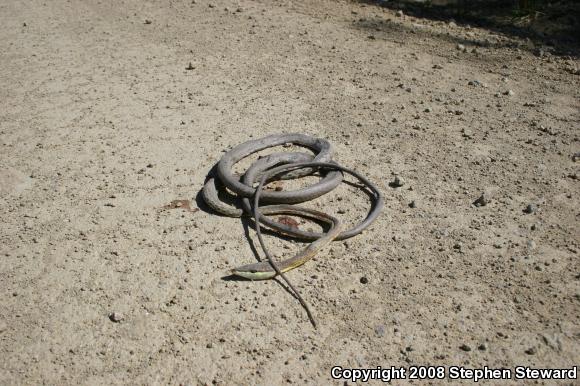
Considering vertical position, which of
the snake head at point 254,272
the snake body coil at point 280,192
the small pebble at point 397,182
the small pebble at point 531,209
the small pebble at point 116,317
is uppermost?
the small pebble at point 531,209

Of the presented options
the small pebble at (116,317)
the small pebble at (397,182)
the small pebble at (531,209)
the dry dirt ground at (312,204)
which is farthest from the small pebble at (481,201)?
the small pebble at (116,317)

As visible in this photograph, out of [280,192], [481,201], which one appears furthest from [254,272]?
[481,201]

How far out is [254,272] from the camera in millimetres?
3139

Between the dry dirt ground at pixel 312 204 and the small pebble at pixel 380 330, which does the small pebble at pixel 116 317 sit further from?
the small pebble at pixel 380 330

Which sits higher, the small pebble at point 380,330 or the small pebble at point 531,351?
the small pebble at point 531,351

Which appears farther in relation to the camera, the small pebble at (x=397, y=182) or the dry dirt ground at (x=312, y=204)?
the small pebble at (x=397, y=182)

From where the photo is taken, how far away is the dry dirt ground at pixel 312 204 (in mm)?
2768

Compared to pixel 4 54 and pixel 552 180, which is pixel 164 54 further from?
pixel 552 180

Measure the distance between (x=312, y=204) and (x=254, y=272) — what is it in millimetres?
843

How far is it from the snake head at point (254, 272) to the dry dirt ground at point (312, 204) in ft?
0.21

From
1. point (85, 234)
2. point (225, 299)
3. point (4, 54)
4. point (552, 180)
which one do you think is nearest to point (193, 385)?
point (225, 299)

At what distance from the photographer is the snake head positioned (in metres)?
3.13

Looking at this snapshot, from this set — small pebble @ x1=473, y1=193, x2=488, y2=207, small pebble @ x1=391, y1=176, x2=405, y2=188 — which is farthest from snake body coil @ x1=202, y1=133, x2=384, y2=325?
small pebble @ x1=473, y1=193, x2=488, y2=207

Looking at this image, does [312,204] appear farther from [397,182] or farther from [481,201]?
[481,201]
